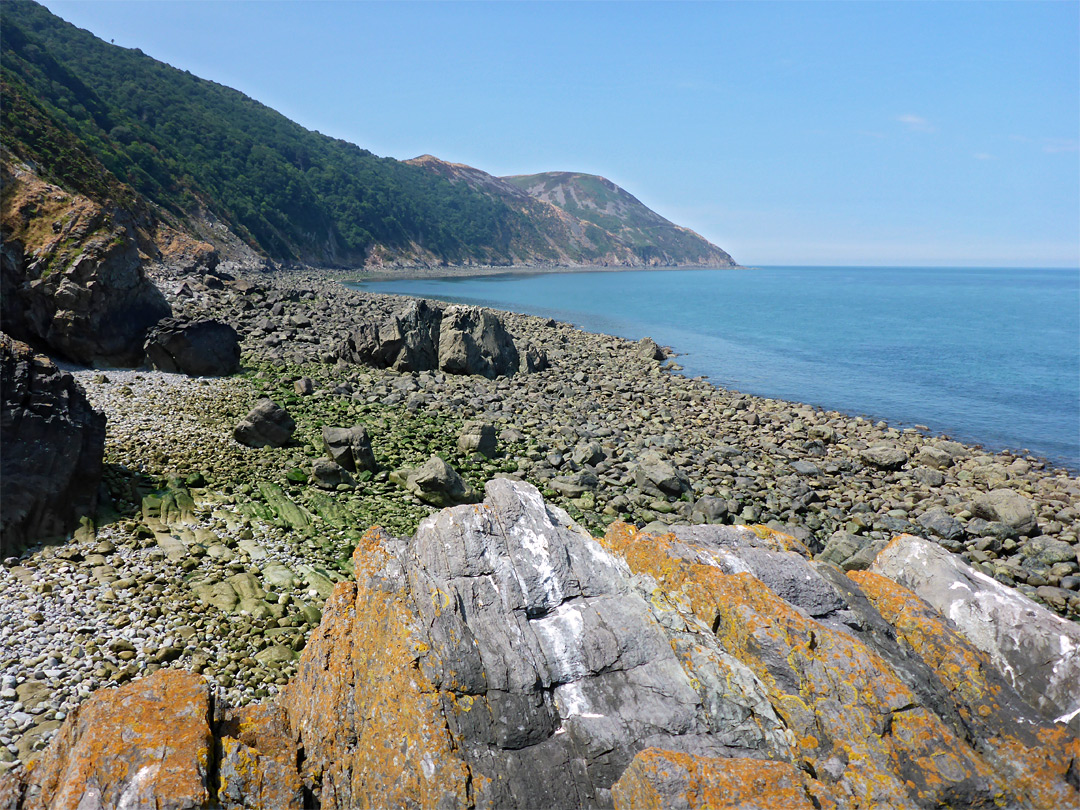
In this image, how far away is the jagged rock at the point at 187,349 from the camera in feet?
78.3

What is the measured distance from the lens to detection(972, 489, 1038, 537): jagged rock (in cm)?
1638

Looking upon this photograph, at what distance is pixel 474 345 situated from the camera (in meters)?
30.8

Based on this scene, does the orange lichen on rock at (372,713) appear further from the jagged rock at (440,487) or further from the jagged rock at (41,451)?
the jagged rock at (440,487)

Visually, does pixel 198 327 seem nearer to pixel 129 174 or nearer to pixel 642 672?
pixel 642 672

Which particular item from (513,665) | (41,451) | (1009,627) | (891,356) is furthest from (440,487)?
(891,356)

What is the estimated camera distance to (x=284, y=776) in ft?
18.0

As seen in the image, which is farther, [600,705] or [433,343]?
[433,343]

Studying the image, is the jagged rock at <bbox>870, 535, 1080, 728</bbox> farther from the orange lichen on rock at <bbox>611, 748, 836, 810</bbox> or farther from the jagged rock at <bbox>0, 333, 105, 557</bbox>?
the jagged rock at <bbox>0, 333, 105, 557</bbox>

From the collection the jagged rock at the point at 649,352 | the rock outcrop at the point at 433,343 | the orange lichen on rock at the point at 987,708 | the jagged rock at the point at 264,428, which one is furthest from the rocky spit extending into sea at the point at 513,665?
the jagged rock at the point at 649,352

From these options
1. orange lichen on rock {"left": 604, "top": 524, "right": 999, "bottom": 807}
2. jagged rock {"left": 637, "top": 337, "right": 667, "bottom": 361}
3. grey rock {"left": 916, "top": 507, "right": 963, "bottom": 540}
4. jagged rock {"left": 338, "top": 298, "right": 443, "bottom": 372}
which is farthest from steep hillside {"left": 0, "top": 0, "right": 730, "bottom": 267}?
grey rock {"left": 916, "top": 507, "right": 963, "bottom": 540}

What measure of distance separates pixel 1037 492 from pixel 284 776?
24.5 metres

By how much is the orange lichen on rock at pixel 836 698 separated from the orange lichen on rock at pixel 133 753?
4.90 metres

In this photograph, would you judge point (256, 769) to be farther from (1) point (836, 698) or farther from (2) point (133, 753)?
(1) point (836, 698)

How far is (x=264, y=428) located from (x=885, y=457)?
21359 mm
